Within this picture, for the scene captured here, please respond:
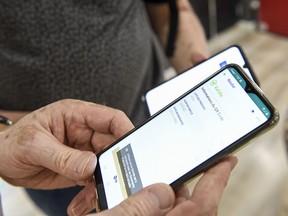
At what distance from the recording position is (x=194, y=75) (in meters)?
0.45

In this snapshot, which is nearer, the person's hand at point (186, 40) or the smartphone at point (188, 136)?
the smartphone at point (188, 136)

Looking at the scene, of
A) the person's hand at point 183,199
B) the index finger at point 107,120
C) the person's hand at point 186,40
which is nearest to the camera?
the person's hand at point 183,199

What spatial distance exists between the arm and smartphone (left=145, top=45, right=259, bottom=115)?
17 centimetres

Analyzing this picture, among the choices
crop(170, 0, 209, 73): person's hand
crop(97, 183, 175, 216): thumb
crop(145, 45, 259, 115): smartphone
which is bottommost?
crop(170, 0, 209, 73): person's hand

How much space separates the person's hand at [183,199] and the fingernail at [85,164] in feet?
0.27

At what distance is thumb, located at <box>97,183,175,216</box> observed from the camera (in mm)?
314

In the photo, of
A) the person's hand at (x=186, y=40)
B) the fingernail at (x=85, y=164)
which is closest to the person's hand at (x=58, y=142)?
the fingernail at (x=85, y=164)

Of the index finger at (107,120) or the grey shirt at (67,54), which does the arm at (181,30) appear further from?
the index finger at (107,120)

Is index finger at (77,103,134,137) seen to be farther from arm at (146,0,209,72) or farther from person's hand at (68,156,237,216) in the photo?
arm at (146,0,209,72)

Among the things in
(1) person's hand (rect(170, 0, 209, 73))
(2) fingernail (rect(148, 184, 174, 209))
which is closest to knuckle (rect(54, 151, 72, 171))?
(2) fingernail (rect(148, 184, 174, 209))

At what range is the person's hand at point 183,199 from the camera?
31 cm

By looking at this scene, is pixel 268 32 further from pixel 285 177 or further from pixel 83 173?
pixel 83 173

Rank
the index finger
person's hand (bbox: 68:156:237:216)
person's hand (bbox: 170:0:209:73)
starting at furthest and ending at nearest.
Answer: person's hand (bbox: 170:0:209:73) < the index finger < person's hand (bbox: 68:156:237:216)

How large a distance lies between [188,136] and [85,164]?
4.5 inches
